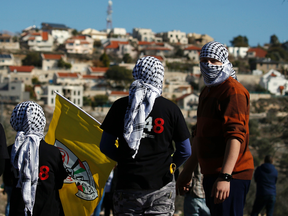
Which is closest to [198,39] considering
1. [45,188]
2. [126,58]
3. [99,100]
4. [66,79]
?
[126,58]

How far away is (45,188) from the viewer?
3.01 meters

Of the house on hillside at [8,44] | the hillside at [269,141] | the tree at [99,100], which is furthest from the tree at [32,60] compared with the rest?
the hillside at [269,141]

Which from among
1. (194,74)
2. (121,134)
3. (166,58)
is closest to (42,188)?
(121,134)

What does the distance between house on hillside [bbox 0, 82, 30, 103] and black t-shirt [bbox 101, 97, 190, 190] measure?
183 ft

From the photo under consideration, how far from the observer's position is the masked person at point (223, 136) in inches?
91.3

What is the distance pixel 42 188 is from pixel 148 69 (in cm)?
132

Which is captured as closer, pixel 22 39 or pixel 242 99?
pixel 242 99

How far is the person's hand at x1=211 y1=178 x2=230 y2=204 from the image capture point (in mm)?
2311

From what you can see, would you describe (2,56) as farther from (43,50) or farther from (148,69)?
(148,69)

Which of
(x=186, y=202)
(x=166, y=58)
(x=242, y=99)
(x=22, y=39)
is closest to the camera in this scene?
(x=242, y=99)

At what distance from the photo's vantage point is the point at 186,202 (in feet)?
14.1

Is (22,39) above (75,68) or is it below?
above

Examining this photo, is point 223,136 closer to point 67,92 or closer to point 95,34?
point 67,92

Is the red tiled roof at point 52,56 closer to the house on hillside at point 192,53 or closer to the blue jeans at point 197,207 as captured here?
the house on hillside at point 192,53
